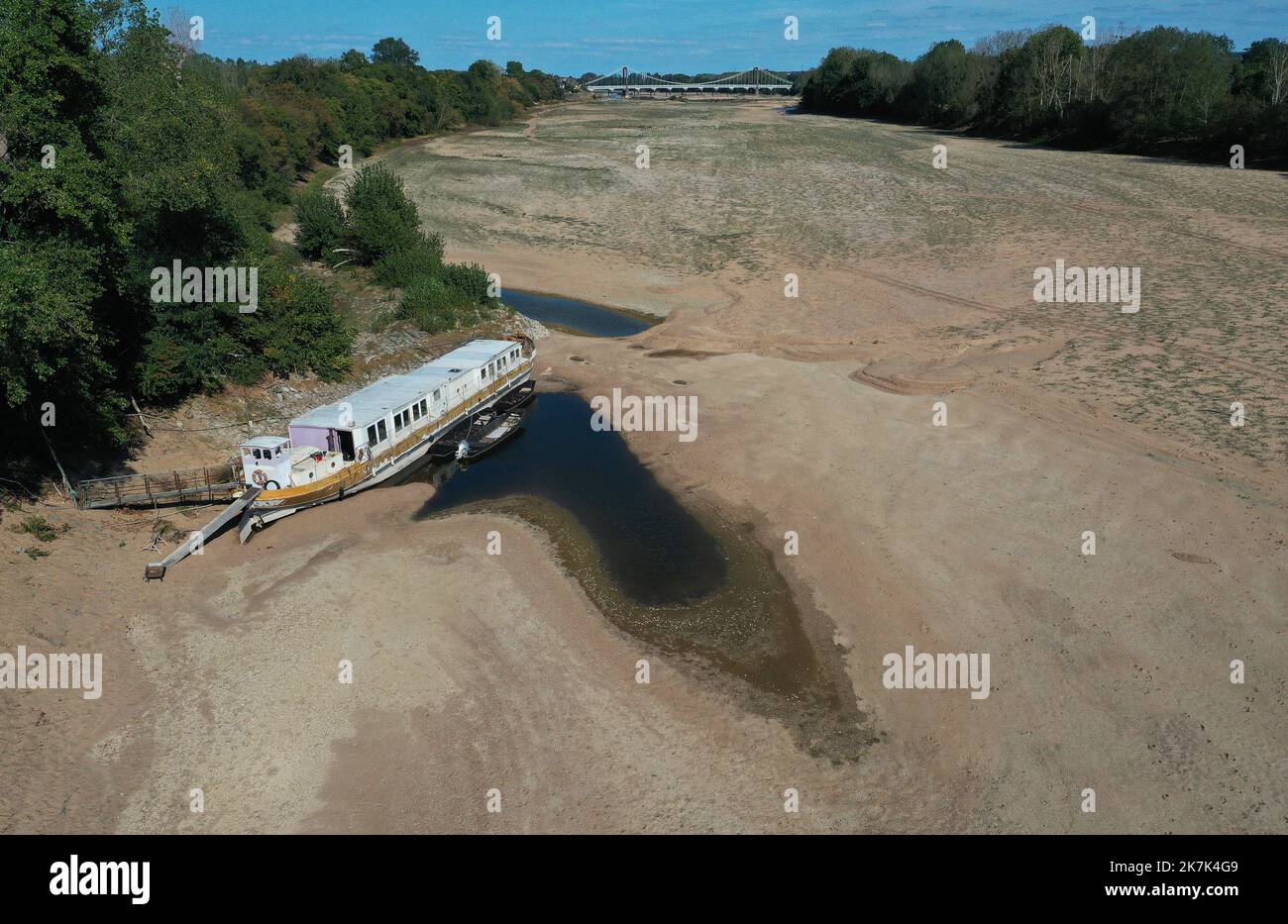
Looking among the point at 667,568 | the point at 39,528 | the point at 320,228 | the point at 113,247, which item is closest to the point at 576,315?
the point at 320,228

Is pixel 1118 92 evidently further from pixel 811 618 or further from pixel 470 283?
pixel 811 618

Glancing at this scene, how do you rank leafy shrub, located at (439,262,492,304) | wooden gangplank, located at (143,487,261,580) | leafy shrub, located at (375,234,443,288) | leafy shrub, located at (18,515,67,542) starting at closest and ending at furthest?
leafy shrub, located at (18,515,67,542) < wooden gangplank, located at (143,487,261,580) < leafy shrub, located at (439,262,492,304) < leafy shrub, located at (375,234,443,288)

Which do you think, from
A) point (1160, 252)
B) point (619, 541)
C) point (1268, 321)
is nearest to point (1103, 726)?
point (619, 541)

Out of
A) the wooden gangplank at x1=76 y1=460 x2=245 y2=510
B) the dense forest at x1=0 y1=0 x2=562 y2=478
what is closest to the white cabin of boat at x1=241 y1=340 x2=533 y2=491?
the wooden gangplank at x1=76 y1=460 x2=245 y2=510

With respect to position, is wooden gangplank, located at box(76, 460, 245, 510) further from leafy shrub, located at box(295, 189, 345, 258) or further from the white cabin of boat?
leafy shrub, located at box(295, 189, 345, 258)

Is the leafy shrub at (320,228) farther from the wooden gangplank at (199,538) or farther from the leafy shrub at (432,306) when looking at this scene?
the wooden gangplank at (199,538)

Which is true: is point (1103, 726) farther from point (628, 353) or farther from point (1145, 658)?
point (628, 353)
